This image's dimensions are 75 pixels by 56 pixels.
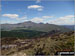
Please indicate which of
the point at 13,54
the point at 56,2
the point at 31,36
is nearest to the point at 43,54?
the point at 31,36

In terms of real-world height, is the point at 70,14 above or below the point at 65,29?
above

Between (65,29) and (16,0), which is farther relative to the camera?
(65,29)

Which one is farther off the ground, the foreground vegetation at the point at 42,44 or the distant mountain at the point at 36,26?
the distant mountain at the point at 36,26

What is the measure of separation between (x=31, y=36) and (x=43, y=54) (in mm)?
386

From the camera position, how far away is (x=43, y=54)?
2.25 metres

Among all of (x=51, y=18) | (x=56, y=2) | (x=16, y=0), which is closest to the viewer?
A: (x=16, y=0)

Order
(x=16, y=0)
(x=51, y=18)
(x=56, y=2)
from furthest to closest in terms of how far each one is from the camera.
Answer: (x=51, y=18) → (x=56, y=2) → (x=16, y=0)

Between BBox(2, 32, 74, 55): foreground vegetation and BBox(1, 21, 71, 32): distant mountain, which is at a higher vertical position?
BBox(1, 21, 71, 32): distant mountain

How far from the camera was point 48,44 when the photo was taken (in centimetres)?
226

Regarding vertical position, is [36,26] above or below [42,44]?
above

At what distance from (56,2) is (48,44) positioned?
751 millimetres

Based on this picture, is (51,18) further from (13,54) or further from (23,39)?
(13,54)

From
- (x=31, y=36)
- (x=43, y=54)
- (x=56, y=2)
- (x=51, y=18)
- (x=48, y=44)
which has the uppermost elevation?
→ (x=56, y=2)

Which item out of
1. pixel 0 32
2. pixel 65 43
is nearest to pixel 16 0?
pixel 0 32
